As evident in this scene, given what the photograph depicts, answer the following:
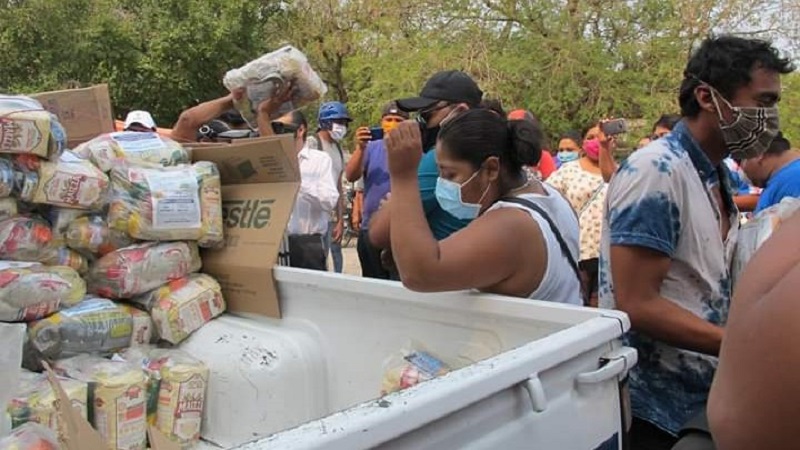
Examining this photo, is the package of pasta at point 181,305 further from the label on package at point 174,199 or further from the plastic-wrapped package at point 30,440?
the plastic-wrapped package at point 30,440

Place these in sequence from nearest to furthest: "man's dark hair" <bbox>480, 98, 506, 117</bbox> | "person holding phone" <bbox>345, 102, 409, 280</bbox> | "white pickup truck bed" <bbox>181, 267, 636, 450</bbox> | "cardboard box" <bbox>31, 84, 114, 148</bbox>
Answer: "white pickup truck bed" <bbox>181, 267, 636, 450</bbox> → "man's dark hair" <bbox>480, 98, 506, 117</bbox> → "cardboard box" <bbox>31, 84, 114, 148</bbox> → "person holding phone" <bbox>345, 102, 409, 280</bbox>

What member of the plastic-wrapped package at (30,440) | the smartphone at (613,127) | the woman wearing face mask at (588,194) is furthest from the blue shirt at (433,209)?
the smartphone at (613,127)

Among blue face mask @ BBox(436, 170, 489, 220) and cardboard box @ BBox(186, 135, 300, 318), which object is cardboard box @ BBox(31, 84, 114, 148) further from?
blue face mask @ BBox(436, 170, 489, 220)

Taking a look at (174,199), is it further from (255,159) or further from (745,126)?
(745,126)

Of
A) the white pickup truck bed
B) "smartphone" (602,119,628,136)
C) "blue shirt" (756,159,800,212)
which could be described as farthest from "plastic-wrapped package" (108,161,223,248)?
"blue shirt" (756,159,800,212)

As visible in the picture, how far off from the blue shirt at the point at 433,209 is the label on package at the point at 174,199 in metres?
0.83

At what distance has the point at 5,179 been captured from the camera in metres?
2.36

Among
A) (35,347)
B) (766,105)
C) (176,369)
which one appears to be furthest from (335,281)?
(766,105)

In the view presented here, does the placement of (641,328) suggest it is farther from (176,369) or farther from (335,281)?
(176,369)

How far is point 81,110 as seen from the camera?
3047 mm

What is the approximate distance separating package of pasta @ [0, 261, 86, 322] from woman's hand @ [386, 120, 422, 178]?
3.83 ft

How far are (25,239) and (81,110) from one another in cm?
78

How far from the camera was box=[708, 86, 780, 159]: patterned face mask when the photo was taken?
2143 mm

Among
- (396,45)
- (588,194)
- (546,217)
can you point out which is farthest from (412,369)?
(396,45)
